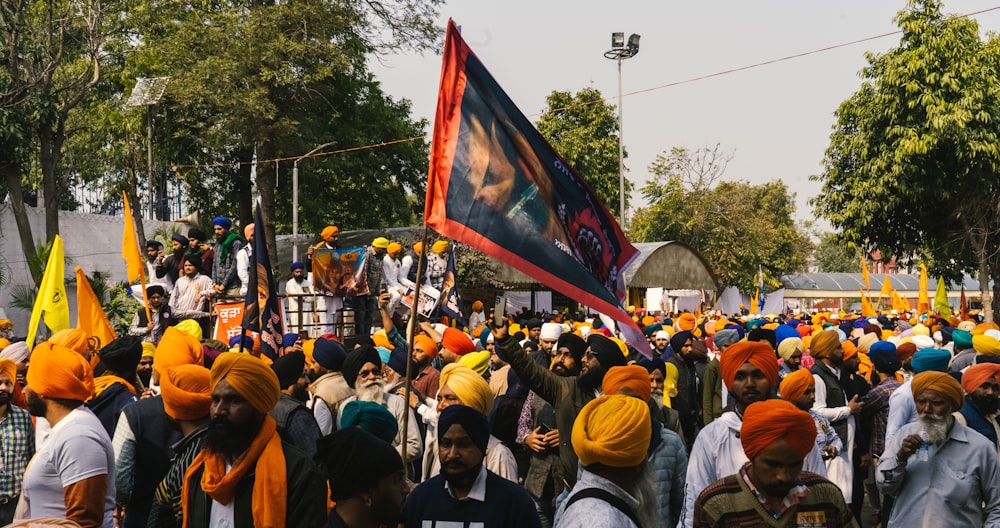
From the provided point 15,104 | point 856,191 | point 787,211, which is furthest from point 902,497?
point 787,211

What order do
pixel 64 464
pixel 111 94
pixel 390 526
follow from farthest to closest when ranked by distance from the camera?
pixel 111 94 → pixel 64 464 → pixel 390 526

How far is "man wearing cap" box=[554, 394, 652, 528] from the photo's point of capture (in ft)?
11.7

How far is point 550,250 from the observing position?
6164 mm

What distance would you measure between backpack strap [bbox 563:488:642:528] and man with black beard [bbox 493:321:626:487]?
2.25 metres

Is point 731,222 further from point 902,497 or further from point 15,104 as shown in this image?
point 902,497

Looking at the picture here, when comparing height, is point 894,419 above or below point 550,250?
below

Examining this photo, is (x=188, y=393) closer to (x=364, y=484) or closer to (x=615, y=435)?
(x=364, y=484)

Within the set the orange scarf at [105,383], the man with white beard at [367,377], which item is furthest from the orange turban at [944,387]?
the orange scarf at [105,383]

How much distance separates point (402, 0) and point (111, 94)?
17268 millimetres

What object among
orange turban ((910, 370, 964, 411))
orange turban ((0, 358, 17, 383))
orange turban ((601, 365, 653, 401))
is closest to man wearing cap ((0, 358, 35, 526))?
orange turban ((0, 358, 17, 383))

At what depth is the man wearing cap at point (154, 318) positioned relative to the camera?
39.2 feet

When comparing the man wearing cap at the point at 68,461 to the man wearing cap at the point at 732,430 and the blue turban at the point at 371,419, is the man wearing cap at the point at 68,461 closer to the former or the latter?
the blue turban at the point at 371,419

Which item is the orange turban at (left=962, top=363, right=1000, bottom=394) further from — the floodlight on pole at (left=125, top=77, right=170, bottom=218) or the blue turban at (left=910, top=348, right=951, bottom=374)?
the floodlight on pole at (left=125, top=77, right=170, bottom=218)

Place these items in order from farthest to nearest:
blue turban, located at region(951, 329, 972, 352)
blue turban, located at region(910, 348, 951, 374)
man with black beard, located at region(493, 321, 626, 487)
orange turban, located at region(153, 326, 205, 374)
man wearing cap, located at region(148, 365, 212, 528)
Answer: blue turban, located at region(951, 329, 972, 352), blue turban, located at region(910, 348, 951, 374), man with black beard, located at region(493, 321, 626, 487), orange turban, located at region(153, 326, 205, 374), man wearing cap, located at region(148, 365, 212, 528)
